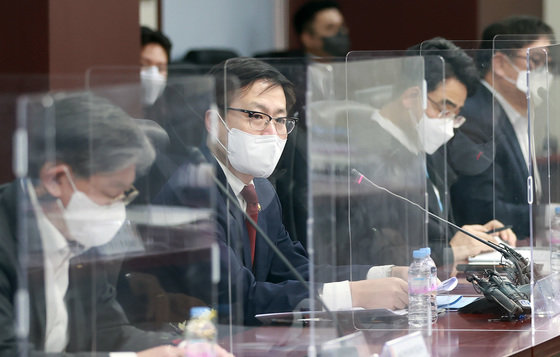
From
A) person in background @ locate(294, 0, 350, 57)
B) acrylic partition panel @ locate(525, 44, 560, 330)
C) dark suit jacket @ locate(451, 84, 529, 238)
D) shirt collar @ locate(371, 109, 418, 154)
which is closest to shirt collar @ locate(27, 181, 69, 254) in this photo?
shirt collar @ locate(371, 109, 418, 154)

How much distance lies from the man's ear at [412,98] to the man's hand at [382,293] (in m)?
0.41

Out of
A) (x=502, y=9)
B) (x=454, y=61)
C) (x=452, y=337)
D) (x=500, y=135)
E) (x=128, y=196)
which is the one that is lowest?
(x=452, y=337)

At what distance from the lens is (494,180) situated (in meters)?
2.85

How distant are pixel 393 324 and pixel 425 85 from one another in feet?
2.31

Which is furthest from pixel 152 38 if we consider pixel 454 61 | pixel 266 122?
pixel 266 122

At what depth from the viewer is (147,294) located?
4.81ft

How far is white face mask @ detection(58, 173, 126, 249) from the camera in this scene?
1377mm

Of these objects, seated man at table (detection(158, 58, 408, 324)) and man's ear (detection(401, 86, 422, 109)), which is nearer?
seated man at table (detection(158, 58, 408, 324))

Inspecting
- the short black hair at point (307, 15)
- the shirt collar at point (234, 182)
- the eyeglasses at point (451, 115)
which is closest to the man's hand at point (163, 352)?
the shirt collar at point (234, 182)

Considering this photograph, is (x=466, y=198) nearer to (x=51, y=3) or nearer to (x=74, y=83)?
(x=51, y=3)

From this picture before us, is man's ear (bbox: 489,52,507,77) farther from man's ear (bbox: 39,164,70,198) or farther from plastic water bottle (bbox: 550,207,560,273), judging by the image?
man's ear (bbox: 39,164,70,198)

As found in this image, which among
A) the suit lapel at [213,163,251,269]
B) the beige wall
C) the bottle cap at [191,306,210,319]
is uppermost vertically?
the beige wall

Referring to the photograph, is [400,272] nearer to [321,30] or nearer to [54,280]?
[54,280]

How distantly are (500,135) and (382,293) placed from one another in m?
0.99
